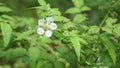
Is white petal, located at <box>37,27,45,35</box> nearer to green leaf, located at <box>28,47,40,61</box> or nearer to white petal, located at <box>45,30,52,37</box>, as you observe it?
white petal, located at <box>45,30,52,37</box>

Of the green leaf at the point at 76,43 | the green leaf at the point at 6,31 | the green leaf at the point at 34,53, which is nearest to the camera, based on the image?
the green leaf at the point at 76,43

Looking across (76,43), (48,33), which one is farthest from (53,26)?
(76,43)

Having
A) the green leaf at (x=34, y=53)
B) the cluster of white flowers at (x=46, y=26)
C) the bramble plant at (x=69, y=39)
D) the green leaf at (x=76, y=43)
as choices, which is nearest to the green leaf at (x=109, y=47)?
the bramble plant at (x=69, y=39)

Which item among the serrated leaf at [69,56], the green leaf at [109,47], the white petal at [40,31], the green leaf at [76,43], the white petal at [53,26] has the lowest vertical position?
the serrated leaf at [69,56]

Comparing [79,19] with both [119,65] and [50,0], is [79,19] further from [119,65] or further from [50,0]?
[50,0]

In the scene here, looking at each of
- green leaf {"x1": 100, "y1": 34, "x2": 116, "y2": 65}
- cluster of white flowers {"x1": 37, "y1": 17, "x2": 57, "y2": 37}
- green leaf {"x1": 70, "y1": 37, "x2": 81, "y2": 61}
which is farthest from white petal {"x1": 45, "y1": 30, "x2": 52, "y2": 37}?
green leaf {"x1": 100, "y1": 34, "x2": 116, "y2": 65}

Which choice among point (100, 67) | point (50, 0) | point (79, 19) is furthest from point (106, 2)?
point (50, 0)

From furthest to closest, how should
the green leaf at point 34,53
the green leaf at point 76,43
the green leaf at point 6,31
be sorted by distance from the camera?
the green leaf at point 34,53
the green leaf at point 6,31
the green leaf at point 76,43

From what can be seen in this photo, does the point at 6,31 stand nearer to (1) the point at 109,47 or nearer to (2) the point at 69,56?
(2) the point at 69,56

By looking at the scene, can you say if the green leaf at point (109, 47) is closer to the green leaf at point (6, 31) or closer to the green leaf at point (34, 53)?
the green leaf at point (34, 53)
